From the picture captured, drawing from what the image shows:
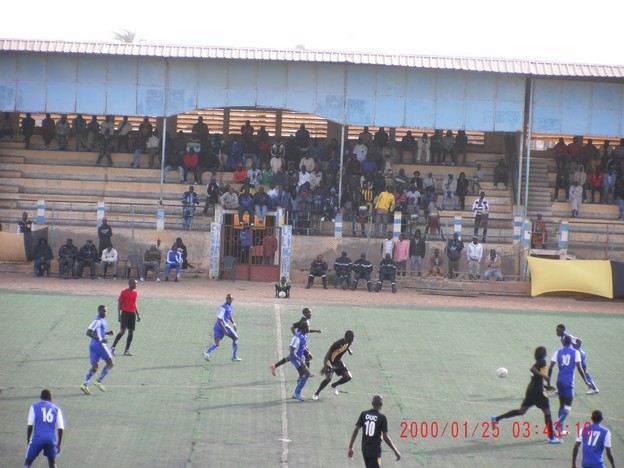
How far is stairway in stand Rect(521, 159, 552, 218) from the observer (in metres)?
42.9

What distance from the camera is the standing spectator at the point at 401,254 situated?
38281 mm

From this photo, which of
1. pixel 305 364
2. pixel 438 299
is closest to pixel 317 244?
pixel 438 299

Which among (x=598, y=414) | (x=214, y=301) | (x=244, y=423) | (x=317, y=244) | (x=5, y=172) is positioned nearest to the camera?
(x=598, y=414)

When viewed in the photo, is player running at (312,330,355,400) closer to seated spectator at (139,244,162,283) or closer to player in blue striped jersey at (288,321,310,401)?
player in blue striped jersey at (288,321,310,401)

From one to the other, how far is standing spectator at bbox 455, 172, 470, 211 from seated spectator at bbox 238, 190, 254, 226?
25.8 ft

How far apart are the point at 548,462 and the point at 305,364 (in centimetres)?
508

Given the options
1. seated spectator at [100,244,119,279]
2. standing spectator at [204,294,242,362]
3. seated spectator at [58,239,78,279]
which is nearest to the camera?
standing spectator at [204,294,242,362]

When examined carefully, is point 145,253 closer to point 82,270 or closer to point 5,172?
point 82,270

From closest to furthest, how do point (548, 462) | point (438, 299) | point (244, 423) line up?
point (548, 462)
point (244, 423)
point (438, 299)

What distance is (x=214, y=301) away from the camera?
108ft

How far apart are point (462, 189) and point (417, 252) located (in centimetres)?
453

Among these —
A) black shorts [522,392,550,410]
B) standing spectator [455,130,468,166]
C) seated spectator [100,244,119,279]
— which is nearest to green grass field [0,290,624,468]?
black shorts [522,392,550,410]

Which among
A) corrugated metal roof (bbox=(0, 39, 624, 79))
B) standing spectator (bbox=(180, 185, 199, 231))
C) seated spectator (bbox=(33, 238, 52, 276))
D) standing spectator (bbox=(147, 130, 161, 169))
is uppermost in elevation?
corrugated metal roof (bbox=(0, 39, 624, 79))

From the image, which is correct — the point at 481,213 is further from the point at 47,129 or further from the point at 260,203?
the point at 47,129
